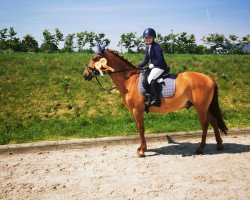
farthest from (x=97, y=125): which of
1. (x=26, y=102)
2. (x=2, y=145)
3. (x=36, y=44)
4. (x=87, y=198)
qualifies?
(x=36, y=44)

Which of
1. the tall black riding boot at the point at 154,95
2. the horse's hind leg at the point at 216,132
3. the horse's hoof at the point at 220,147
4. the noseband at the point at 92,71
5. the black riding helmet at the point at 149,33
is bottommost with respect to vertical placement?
the horse's hoof at the point at 220,147

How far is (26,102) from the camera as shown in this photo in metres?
13.2

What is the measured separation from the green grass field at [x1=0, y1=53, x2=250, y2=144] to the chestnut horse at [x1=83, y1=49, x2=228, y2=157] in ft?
6.34

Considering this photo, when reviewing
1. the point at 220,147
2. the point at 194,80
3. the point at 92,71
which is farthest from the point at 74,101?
the point at 220,147

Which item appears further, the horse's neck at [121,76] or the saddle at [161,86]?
the horse's neck at [121,76]

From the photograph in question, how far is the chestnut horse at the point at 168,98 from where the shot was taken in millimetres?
7945

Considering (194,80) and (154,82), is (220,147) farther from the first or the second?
(154,82)

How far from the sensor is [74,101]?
13.5 metres

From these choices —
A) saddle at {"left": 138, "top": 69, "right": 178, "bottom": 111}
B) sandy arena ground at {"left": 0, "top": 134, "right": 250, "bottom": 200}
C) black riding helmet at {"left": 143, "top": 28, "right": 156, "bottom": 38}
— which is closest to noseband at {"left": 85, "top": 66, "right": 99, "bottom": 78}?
saddle at {"left": 138, "top": 69, "right": 178, "bottom": 111}

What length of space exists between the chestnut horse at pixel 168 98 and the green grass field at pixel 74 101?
76.1 inches

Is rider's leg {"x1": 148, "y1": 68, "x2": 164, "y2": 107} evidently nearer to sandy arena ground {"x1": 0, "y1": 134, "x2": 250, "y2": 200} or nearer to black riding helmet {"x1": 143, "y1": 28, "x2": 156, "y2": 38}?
black riding helmet {"x1": 143, "y1": 28, "x2": 156, "y2": 38}

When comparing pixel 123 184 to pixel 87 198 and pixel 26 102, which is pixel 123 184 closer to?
pixel 87 198

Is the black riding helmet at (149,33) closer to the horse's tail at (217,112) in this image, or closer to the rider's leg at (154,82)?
the rider's leg at (154,82)

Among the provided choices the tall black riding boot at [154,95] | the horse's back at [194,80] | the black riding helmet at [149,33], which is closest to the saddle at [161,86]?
the tall black riding boot at [154,95]
